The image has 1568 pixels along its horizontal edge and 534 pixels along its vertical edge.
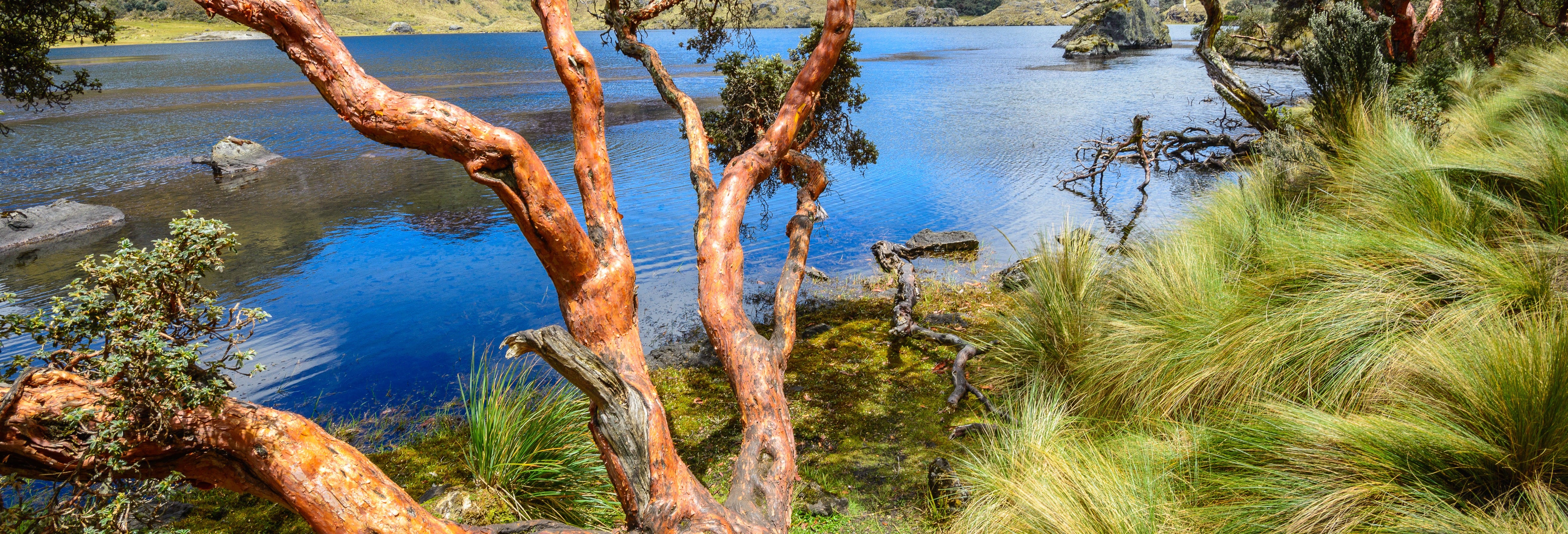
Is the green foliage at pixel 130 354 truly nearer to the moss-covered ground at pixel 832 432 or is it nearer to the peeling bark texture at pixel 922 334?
the moss-covered ground at pixel 832 432

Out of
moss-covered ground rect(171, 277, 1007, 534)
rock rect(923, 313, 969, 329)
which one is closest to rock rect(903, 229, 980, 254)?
moss-covered ground rect(171, 277, 1007, 534)

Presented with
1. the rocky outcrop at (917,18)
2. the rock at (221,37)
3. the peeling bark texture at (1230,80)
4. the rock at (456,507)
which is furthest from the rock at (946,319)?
the rocky outcrop at (917,18)

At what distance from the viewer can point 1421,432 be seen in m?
2.66

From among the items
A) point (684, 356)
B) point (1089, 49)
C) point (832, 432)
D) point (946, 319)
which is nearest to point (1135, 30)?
point (1089, 49)

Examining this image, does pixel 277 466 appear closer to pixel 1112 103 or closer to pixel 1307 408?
pixel 1307 408

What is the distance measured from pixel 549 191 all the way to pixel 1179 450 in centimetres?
342

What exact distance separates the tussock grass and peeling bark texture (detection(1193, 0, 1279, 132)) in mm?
4114

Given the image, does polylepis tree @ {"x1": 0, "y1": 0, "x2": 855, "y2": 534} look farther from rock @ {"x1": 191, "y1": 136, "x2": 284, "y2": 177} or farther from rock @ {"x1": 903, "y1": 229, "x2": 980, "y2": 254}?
rock @ {"x1": 191, "y1": 136, "x2": 284, "y2": 177}

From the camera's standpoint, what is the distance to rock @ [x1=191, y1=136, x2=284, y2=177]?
17.4m

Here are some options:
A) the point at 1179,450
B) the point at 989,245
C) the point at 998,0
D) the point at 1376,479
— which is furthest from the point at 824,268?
the point at 998,0

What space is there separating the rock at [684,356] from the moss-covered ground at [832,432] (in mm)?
139

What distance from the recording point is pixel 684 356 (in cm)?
771

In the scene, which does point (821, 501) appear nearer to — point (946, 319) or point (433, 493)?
point (433, 493)

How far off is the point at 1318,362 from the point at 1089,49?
4764 cm
